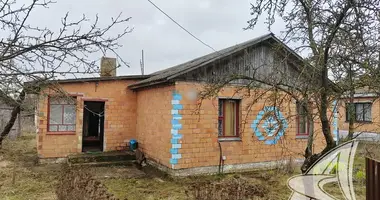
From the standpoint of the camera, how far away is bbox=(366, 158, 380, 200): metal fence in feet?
10.5

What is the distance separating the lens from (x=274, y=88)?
19.6 feet

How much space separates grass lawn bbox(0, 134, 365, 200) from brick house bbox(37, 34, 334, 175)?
68 centimetres

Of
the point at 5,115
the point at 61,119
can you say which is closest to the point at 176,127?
the point at 61,119

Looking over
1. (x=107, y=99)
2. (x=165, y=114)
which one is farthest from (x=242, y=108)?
(x=107, y=99)

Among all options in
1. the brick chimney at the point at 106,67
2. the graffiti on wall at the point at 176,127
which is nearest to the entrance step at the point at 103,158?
the graffiti on wall at the point at 176,127

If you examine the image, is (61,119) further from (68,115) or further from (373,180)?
(373,180)

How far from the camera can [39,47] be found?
10.0ft

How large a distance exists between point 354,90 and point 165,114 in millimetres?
6021

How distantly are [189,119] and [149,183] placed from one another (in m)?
2.45

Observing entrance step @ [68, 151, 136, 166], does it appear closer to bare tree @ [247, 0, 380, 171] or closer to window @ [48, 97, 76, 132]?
window @ [48, 97, 76, 132]

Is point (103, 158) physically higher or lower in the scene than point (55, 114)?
lower

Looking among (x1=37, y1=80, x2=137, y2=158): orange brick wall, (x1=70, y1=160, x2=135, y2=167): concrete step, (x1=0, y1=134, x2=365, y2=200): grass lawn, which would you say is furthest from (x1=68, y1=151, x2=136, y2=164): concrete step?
(x1=37, y1=80, x2=137, y2=158): orange brick wall

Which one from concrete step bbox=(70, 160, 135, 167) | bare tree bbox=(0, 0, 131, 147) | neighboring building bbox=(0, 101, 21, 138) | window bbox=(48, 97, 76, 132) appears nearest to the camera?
bare tree bbox=(0, 0, 131, 147)

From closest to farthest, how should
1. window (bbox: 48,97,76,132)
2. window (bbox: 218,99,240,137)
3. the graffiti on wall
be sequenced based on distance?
the graffiti on wall < window (bbox: 218,99,240,137) < window (bbox: 48,97,76,132)
